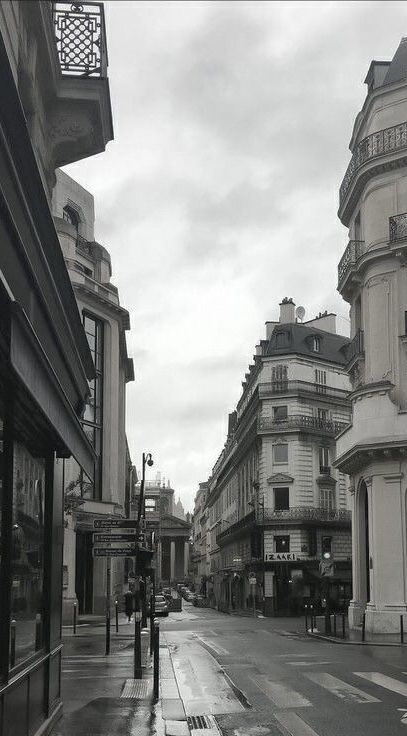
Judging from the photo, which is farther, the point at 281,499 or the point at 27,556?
the point at 281,499

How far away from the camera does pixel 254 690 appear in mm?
14617

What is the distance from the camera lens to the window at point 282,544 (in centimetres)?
5756

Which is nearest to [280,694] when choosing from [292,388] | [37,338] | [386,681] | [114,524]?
[386,681]

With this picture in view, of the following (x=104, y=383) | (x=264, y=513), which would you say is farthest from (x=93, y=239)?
(x=264, y=513)

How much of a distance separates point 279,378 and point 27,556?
175ft

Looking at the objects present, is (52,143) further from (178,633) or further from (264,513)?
(264,513)

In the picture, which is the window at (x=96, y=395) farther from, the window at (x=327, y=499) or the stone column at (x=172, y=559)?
the stone column at (x=172, y=559)

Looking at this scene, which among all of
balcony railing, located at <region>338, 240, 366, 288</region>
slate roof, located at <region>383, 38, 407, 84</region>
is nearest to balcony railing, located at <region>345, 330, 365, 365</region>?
balcony railing, located at <region>338, 240, 366, 288</region>

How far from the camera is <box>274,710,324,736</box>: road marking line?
35.0 ft

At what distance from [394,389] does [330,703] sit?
63.6ft

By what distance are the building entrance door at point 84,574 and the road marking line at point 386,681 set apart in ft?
101

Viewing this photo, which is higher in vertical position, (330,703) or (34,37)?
(34,37)

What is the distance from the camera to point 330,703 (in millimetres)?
13023

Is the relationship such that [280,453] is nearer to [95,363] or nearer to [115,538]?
[95,363]
